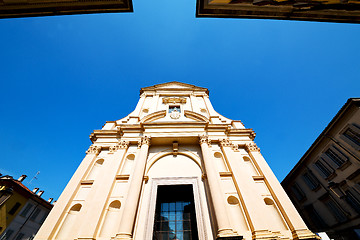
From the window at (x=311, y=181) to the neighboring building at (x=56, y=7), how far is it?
73.6ft

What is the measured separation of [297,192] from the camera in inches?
699

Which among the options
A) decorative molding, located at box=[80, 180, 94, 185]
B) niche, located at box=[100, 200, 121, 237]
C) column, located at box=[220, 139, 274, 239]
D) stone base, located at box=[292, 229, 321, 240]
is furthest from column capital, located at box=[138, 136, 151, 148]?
stone base, located at box=[292, 229, 321, 240]

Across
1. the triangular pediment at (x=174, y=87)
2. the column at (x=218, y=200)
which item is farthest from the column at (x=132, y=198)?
the triangular pediment at (x=174, y=87)

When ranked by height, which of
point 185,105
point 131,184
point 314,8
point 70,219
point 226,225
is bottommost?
point 226,225

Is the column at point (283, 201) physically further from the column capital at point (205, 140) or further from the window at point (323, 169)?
the window at point (323, 169)

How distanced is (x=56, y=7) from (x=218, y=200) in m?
10.1

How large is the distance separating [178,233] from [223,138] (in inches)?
278

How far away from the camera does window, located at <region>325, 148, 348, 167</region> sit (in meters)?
13.0

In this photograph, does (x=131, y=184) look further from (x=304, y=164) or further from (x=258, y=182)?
(x=304, y=164)

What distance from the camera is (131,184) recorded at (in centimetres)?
791

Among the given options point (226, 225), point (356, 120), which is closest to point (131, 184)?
point (226, 225)

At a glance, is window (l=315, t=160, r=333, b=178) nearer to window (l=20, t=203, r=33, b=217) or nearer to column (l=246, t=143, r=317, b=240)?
column (l=246, t=143, r=317, b=240)

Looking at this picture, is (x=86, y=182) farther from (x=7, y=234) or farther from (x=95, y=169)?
(x=7, y=234)

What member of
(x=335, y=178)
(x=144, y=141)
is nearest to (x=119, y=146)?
(x=144, y=141)
